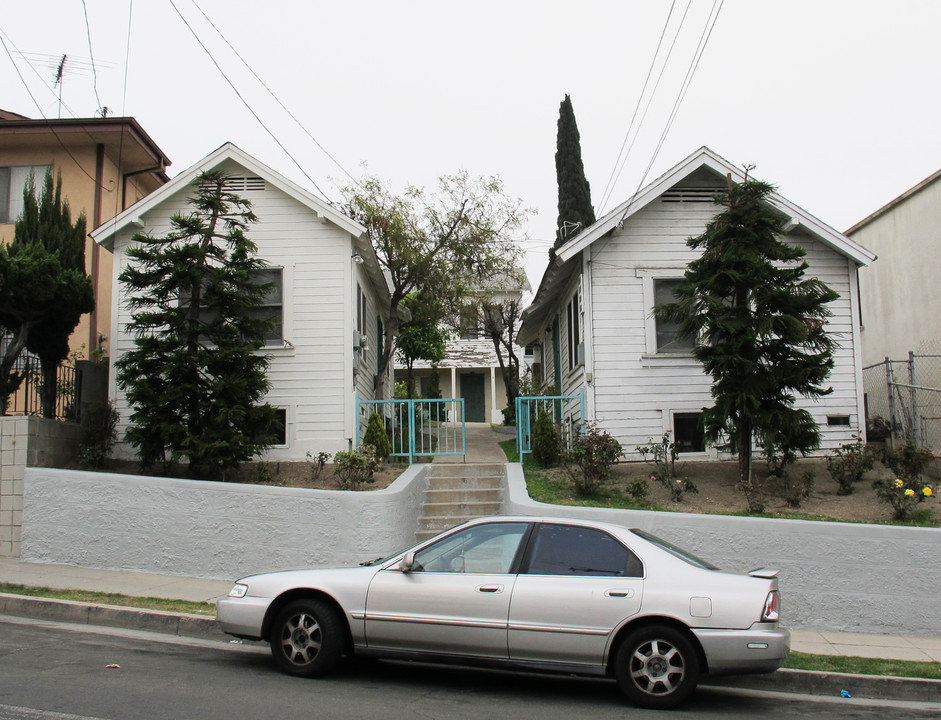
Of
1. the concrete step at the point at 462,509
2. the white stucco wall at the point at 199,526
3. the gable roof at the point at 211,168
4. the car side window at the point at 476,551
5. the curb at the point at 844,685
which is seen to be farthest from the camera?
the gable roof at the point at 211,168

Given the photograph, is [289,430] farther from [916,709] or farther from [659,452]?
[916,709]

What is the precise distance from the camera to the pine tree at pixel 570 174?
3050 cm

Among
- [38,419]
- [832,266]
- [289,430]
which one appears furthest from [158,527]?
[832,266]

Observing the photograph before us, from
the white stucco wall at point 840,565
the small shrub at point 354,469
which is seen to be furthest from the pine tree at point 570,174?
the white stucco wall at point 840,565

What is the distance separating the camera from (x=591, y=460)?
42.5ft

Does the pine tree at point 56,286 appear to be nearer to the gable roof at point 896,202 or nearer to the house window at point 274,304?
the house window at point 274,304

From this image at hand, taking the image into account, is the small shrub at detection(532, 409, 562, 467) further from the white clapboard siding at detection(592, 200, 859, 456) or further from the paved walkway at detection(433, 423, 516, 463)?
the white clapboard siding at detection(592, 200, 859, 456)

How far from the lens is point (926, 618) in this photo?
9875 mm

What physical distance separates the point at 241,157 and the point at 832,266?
35.2 ft

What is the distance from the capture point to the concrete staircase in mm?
12891

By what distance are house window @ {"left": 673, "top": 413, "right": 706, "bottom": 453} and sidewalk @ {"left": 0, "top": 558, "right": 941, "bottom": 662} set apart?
586 cm

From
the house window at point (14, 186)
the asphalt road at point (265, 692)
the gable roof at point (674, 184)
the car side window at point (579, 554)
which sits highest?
the house window at point (14, 186)

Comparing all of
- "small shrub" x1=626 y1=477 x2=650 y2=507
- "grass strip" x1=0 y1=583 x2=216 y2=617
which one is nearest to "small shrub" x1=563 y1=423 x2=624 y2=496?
"small shrub" x1=626 y1=477 x2=650 y2=507

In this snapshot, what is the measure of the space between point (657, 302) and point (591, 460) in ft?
13.3
